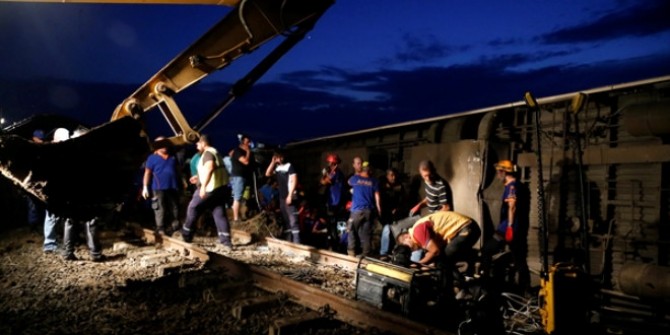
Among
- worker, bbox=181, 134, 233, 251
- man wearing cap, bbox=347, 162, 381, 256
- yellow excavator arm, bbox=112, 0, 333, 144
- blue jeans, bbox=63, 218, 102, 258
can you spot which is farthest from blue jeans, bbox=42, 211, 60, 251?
man wearing cap, bbox=347, 162, 381, 256

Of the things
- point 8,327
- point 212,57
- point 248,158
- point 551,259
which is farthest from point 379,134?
point 8,327

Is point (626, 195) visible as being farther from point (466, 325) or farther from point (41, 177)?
point (41, 177)

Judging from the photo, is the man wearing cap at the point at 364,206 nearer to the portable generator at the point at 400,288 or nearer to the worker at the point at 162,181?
the portable generator at the point at 400,288

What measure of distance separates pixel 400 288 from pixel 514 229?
125 inches

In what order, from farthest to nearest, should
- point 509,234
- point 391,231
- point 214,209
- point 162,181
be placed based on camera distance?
point 162,181 → point 391,231 → point 214,209 → point 509,234

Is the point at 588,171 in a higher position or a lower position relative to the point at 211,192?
higher

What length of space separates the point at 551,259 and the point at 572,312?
15.9 feet

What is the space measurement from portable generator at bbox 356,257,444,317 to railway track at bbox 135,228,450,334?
1.07ft

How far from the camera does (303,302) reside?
5.10 m

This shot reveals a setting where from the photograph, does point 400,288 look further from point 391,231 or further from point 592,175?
point 592,175

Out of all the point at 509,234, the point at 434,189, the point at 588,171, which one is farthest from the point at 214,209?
the point at 588,171

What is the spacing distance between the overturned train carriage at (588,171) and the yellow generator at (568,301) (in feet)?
6.71

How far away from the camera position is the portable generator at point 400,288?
181 inches

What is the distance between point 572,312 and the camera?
3.65 meters
